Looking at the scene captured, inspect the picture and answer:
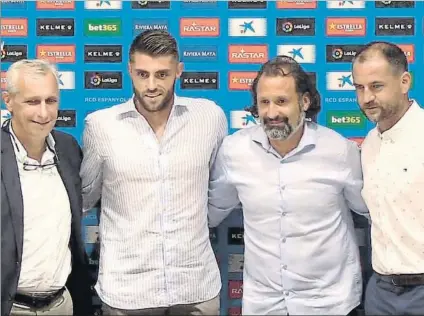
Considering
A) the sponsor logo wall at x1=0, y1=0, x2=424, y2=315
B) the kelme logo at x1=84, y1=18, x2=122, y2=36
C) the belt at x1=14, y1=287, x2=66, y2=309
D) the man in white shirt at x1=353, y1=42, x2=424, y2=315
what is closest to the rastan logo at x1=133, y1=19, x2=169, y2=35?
the sponsor logo wall at x1=0, y1=0, x2=424, y2=315

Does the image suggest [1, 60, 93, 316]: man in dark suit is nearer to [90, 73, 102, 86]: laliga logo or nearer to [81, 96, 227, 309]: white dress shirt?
[81, 96, 227, 309]: white dress shirt

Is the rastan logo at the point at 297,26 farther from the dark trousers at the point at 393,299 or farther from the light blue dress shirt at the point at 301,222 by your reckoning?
the dark trousers at the point at 393,299

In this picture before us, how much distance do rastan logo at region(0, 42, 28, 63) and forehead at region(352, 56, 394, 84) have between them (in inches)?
56.9

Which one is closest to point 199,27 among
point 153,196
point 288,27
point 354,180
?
point 288,27

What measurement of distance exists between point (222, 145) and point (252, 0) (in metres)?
0.66

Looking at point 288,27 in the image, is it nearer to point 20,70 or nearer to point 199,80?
point 199,80

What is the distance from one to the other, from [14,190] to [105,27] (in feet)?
3.03

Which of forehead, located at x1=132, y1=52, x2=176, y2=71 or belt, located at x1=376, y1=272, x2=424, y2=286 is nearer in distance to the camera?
belt, located at x1=376, y1=272, x2=424, y2=286

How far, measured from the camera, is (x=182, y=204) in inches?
87.9

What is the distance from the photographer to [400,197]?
203 cm

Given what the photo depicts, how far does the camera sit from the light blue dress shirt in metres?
2.19

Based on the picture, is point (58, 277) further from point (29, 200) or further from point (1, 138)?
point (1, 138)

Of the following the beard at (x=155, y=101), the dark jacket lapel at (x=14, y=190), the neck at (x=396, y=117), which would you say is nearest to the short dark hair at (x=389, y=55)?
the neck at (x=396, y=117)

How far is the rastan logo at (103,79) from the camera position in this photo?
8.82ft
